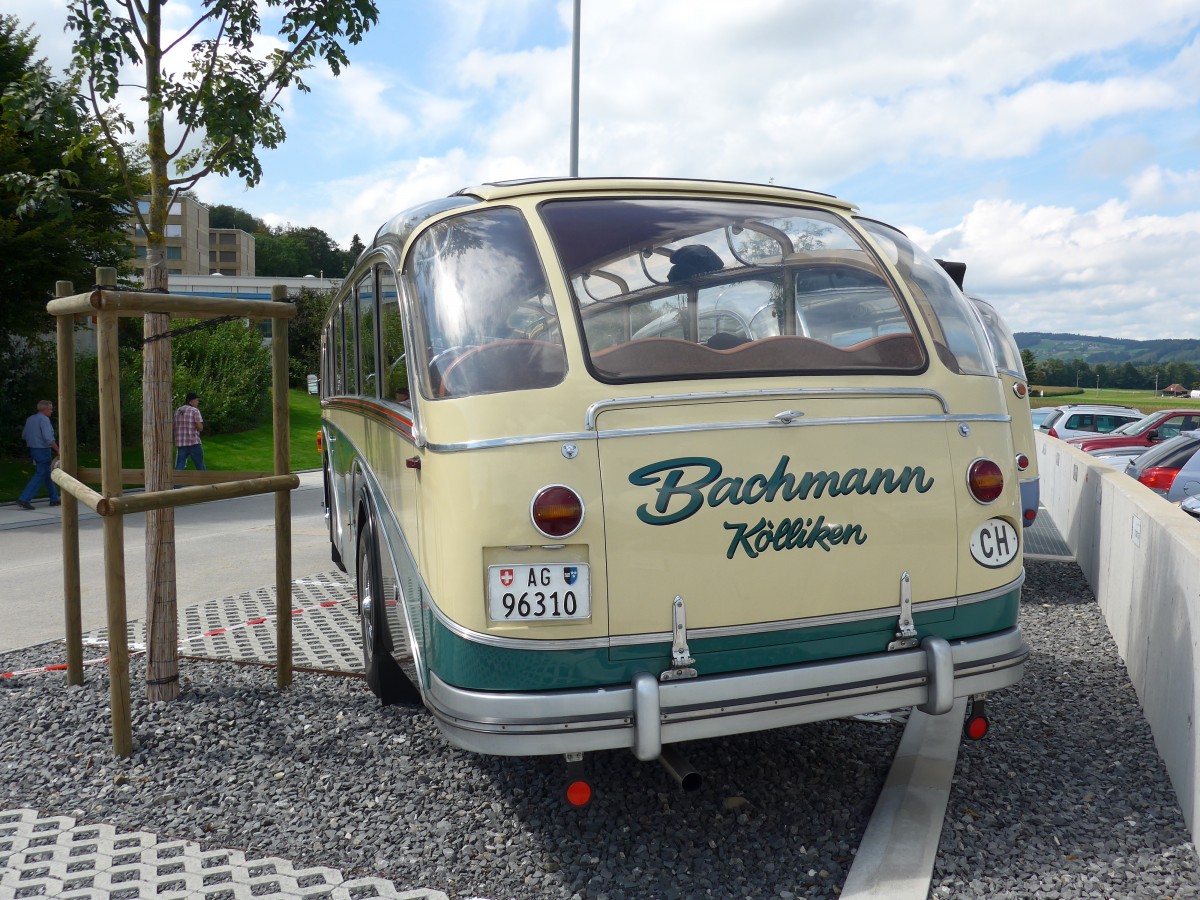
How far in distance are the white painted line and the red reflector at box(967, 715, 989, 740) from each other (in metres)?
0.24

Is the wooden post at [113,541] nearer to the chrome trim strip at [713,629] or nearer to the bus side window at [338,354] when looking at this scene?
the chrome trim strip at [713,629]

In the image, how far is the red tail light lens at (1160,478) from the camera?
12508 millimetres

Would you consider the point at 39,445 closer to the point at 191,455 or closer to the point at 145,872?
the point at 191,455

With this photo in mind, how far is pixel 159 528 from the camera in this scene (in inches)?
214

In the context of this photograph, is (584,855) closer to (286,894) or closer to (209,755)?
(286,894)

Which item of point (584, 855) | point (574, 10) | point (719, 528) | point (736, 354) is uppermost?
point (574, 10)

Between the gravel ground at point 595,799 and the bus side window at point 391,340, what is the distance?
164 cm

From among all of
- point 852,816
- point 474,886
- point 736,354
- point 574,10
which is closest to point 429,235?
point 736,354

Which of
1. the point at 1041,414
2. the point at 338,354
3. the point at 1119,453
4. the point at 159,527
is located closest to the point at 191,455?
the point at 338,354

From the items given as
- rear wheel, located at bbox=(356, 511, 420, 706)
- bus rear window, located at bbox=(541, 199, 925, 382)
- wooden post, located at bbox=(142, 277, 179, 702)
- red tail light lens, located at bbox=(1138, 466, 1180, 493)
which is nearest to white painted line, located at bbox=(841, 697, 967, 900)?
bus rear window, located at bbox=(541, 199, 925, 382)

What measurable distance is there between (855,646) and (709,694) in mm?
662

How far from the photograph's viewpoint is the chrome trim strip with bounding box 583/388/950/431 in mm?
3506

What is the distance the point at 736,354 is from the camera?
3.94m

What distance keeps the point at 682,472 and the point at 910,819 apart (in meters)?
1.65
